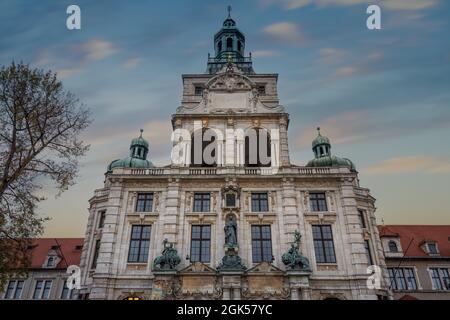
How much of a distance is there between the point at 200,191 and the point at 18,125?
13.9 meters

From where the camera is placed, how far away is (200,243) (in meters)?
24.2

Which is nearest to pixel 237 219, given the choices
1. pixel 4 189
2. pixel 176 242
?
pixel 176 242

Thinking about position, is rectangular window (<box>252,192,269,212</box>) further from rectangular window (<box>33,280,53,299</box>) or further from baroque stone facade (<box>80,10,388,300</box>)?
rectangular window (<box>33,280,53,299</box>)

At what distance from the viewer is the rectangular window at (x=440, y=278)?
97.8 ft

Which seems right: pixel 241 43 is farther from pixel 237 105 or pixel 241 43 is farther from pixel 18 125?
pixel 18 125

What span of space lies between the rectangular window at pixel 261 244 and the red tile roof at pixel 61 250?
68.0ft

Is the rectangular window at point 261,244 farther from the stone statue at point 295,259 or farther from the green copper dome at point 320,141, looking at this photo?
the green copper dome at point 320,141

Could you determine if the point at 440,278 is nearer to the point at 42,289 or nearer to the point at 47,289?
the point at 47,289

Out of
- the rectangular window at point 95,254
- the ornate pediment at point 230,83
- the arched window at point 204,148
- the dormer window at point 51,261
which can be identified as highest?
the ornate pediment at point 230,83

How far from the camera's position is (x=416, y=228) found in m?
36.6

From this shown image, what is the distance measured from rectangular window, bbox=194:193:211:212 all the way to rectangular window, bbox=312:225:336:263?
28.6 ft

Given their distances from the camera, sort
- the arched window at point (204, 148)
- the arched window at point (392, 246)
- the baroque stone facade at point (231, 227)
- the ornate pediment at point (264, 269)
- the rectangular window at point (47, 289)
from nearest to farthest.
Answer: the baroque stone facade at point (231, 227) < the ornate pediment at point (264, 269) < the arched window at point (204, 148) < the arched window at point (392, 246) < the rectangular window at point (47, 289)

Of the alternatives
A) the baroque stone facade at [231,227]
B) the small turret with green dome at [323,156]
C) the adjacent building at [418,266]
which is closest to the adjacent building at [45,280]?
the baroque stone facade at [231,227]

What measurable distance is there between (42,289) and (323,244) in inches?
1116
